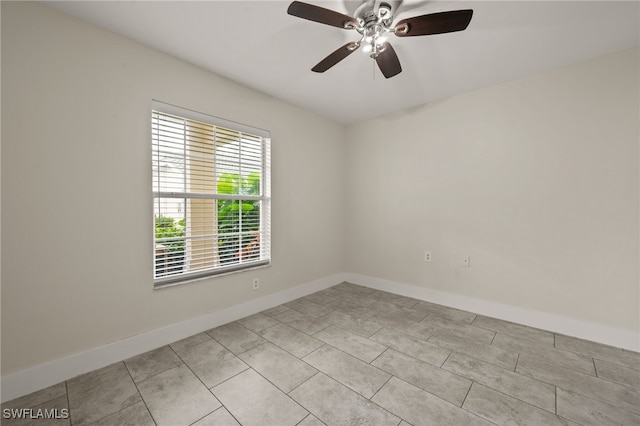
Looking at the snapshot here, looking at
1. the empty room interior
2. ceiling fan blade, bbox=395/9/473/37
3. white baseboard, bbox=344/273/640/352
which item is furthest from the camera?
white baseboard, bbox=344/273/640/352

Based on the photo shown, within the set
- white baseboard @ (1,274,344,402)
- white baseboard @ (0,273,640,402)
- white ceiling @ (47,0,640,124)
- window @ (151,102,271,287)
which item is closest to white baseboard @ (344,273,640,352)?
white baseboard @ (0,273,640,402)

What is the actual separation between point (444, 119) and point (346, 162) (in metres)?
1.55

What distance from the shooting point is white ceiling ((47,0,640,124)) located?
1.74 m

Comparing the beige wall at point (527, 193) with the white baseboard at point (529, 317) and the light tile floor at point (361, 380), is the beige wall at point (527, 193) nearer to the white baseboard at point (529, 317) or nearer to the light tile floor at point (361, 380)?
the white baseboard at point (529, 317)

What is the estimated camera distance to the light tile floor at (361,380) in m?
1.49

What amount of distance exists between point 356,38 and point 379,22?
0.45 metres

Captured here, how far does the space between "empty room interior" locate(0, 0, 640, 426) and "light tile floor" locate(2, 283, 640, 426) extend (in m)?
0.02

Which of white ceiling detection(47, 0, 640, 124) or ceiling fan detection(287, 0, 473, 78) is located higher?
white ceiling detection(47, 0, 640, 124)

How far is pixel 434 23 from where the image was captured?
Result: 4.92 ft

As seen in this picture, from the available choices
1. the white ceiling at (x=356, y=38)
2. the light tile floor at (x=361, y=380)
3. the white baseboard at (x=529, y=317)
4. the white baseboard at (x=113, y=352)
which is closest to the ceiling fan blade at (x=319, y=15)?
the white ceiling at (x=356, y=38)

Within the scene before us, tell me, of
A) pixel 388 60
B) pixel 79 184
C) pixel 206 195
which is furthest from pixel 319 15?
pixel 79 184

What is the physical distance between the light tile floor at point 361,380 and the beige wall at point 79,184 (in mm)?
380

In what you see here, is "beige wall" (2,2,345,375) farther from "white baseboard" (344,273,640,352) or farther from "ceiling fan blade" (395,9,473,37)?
"white baseboard" (344,273,640,352)

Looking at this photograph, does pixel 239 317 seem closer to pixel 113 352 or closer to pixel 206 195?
pixel 113 352
